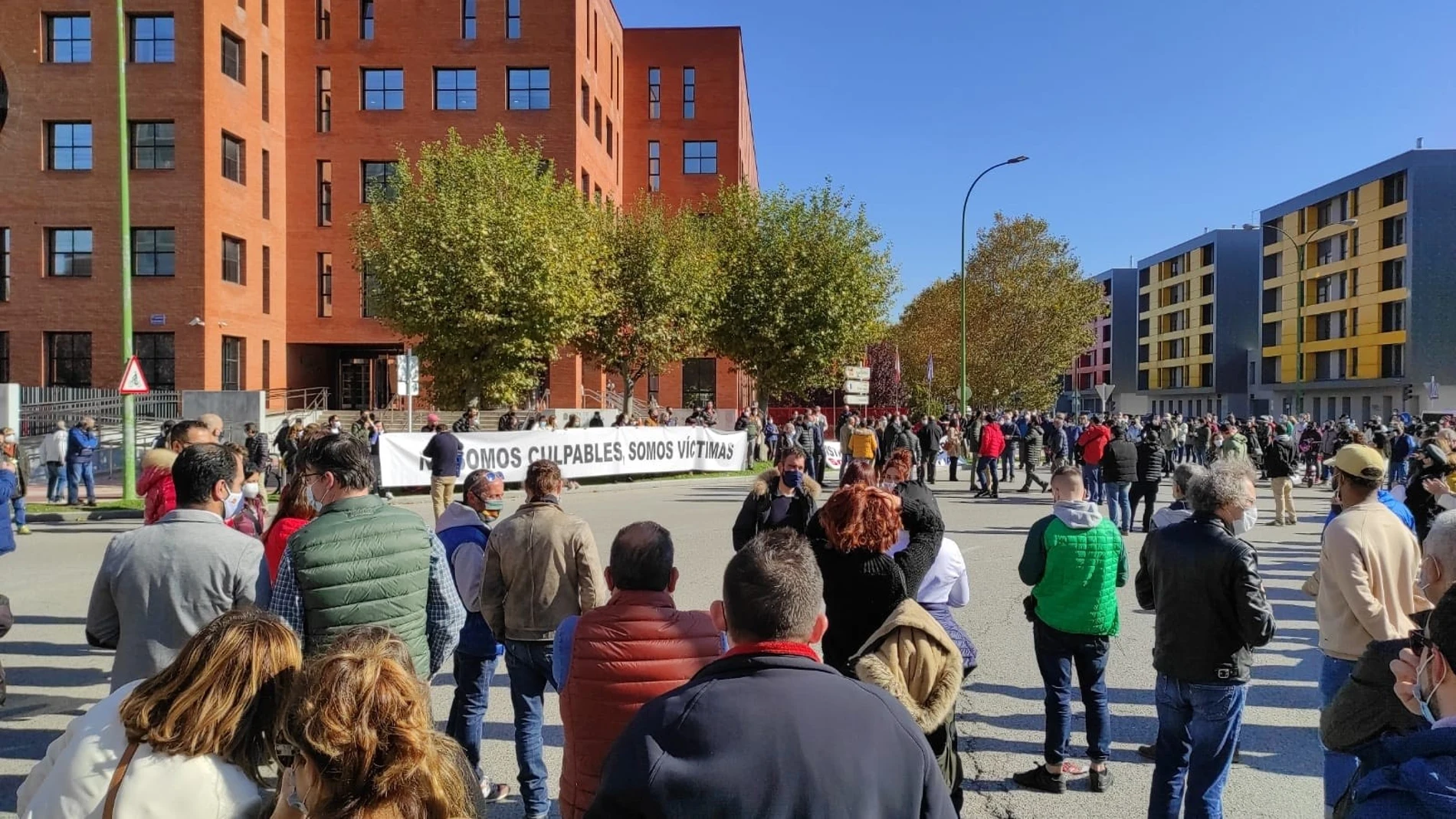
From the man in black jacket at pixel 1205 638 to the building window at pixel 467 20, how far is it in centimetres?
3791

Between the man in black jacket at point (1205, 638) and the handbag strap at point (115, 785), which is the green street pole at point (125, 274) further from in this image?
the man in black jacket at point (1205, 638)

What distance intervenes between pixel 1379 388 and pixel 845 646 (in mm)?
66053

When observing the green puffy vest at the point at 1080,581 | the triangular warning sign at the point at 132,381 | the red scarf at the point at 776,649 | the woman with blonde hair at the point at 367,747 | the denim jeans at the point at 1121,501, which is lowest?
the denim jeans at the point at 1121,501

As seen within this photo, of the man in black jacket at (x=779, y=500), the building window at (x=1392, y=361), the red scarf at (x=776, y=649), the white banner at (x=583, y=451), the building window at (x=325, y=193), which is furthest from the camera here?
the building window at (x=1392, y=361)

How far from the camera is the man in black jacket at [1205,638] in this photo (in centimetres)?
391

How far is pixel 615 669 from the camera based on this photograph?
303cm

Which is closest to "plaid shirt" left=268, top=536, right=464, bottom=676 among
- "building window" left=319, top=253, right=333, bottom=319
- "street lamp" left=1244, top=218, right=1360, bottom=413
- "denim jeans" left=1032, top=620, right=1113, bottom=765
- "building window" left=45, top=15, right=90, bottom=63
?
"denim jeans" left=1032, top=620, right=1113, bottom=765

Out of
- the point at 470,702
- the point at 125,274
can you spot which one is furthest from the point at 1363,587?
the point at 125,274

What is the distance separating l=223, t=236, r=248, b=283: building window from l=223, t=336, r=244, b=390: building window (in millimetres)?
2145

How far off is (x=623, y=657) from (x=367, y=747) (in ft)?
4.23

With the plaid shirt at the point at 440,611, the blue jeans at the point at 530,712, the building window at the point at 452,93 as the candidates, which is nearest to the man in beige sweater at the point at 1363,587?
the blue jeans at the point at 530,712

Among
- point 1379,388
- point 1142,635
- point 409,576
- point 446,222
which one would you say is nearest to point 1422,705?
point 409,576

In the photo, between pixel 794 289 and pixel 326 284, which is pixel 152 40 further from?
pixel 794 289

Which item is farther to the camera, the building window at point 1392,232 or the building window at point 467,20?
the building window at point 1392,232
